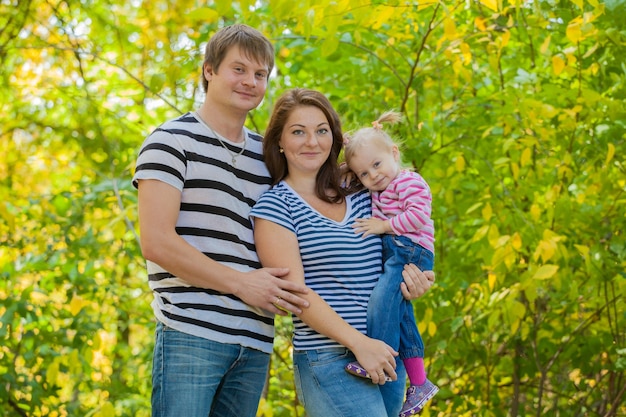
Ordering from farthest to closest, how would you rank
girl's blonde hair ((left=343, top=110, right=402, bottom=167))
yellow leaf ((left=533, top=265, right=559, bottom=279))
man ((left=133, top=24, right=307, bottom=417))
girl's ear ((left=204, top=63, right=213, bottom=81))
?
yellow leaf ((left=533, top=265, right=559, bottom=279)), girl's blonde hair ((left=343, top=110, right=402, bottom=167)), girl's ear ((left=204, top=63, right=213, bottom=81)), man ((left=133, top=24, right=307, bottom=417))

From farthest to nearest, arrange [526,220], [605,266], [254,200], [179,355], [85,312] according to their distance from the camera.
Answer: [85,312] → [605,266] → [526,220] → [254,200] → [179,355]

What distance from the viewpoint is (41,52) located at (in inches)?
223

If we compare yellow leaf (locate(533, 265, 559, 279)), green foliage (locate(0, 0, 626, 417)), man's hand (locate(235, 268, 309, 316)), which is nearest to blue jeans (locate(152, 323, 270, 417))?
man's hand (locate(235, 268, 309, 316))

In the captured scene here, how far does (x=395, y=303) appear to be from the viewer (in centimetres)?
199

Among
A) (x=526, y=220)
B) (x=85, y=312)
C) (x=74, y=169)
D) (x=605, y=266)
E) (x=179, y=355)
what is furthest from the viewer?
(x=74, y=169)

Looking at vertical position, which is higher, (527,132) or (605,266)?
(527,132)

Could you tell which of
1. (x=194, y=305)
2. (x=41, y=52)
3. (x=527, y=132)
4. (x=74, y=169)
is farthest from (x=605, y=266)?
(x=41, y=52)

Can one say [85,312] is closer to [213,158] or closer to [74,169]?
[213,158]

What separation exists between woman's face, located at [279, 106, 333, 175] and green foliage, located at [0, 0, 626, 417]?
0.61 meters

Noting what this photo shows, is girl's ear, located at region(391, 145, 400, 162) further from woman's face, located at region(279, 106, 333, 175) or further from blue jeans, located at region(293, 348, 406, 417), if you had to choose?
blue jeans, located at region(293, 348, 406, 417)

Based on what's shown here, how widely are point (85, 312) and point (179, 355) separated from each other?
1661mm

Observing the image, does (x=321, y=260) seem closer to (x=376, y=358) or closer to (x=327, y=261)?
(x=327, y=261)

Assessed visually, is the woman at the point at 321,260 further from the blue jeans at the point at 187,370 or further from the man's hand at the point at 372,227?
the blue jeans at the point at 187,370

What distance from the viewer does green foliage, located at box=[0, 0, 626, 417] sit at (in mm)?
2848
